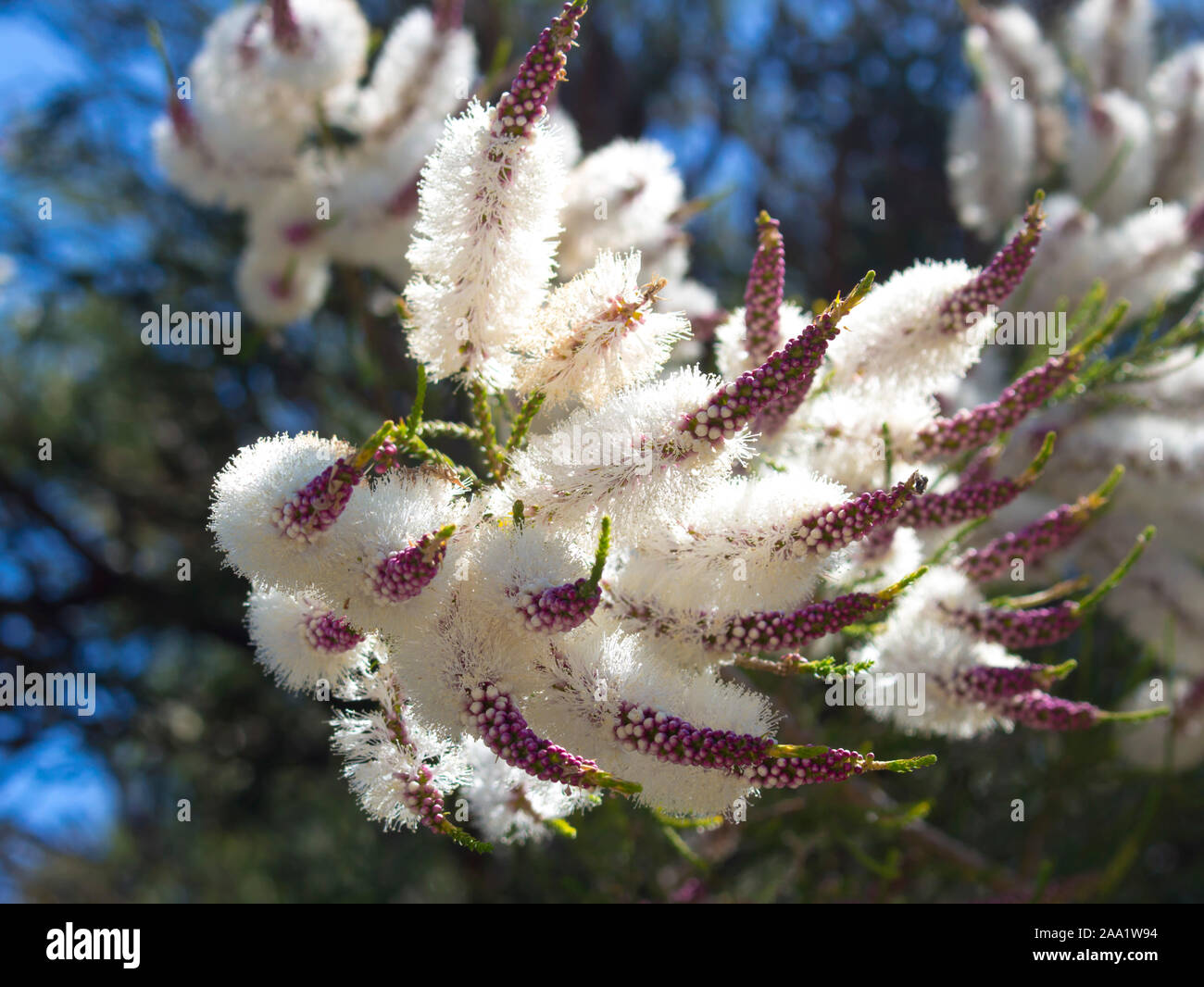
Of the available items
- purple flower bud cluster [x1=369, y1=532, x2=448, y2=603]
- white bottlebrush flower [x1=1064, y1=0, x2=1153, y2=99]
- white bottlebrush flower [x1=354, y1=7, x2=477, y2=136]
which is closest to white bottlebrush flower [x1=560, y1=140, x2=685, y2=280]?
white bottlebrush flower [x1=354, y1=7, x2=477, y2=136]

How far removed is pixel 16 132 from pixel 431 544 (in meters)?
2.35

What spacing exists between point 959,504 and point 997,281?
20cm

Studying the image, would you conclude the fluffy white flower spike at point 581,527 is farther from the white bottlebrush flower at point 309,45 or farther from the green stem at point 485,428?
the white bottlebrush flower at point 309,45

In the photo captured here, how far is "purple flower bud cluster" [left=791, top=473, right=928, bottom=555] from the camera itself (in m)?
0.72

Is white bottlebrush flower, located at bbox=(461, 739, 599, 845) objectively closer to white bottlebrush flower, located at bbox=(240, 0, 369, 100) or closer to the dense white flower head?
the dense white flower head

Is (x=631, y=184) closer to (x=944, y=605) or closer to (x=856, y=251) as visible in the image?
(x=944, y=605)

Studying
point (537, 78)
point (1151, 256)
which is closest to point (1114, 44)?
point (1151, 256)

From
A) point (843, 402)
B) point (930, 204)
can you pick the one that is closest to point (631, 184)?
point (843, 402)

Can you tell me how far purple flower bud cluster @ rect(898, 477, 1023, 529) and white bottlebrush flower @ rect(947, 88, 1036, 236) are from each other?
3.97ft

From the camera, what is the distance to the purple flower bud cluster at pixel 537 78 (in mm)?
762

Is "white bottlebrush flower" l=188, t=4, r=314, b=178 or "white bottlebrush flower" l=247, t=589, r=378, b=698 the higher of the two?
"white bottlebrush flower" l=188, t=4, r=314, b=178

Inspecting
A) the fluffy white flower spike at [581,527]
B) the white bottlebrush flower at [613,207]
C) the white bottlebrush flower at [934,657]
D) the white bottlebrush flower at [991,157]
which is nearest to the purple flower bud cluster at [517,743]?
the fluffy white flower spike at [581,527]

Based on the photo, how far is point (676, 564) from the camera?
0.81m

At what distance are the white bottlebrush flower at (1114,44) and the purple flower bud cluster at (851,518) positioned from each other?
1714 mm
